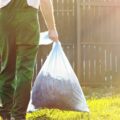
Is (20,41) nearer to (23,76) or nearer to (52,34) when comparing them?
(23,76)

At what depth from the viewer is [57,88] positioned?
16.5 ft

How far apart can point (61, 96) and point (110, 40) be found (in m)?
4.80

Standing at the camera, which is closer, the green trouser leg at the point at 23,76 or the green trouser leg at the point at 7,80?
the green trouser leg at the point at 23,76

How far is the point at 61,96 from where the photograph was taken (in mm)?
5043

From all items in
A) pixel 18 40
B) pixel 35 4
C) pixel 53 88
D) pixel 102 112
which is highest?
pixel 35 4

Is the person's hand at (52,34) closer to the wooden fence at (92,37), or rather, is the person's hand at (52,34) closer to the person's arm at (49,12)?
the person's arm at (49,12)

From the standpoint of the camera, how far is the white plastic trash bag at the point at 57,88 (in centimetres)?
496

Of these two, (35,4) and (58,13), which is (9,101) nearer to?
(35,4)

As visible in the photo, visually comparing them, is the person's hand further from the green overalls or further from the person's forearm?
the green overalls

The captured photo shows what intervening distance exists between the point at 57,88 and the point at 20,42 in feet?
3.89

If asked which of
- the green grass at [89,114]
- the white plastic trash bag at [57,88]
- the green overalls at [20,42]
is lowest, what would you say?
the green grass at [89,114]

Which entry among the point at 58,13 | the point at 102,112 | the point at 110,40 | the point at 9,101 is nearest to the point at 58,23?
the point at 58,13

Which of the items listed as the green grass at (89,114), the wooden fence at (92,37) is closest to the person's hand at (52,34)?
the green grass at (89,114)

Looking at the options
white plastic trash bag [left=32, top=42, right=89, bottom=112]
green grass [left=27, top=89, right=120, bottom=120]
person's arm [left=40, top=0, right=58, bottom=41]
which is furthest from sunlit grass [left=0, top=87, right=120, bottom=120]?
person's arm [left=40, top=0, right=58, bottom=41]
